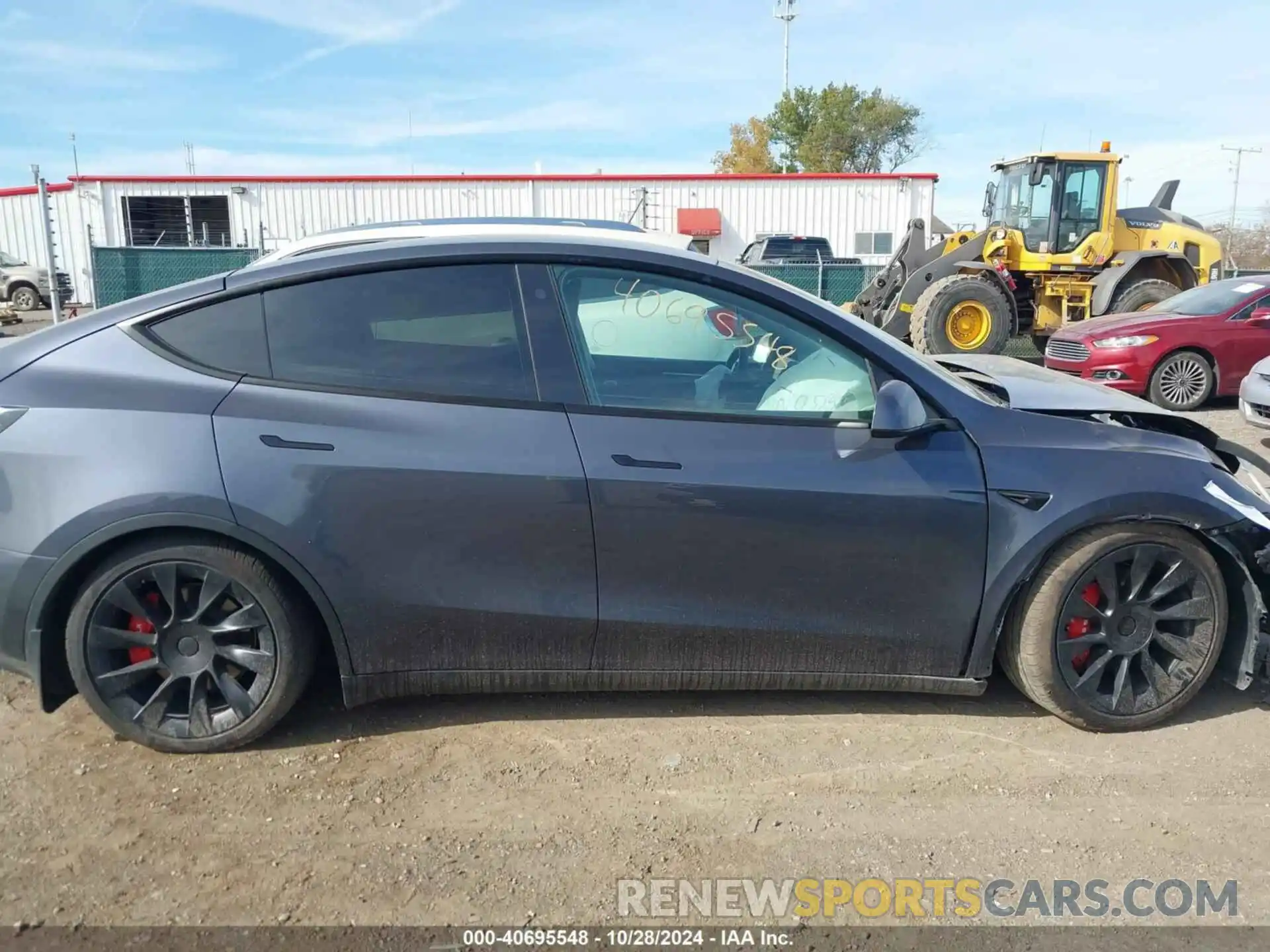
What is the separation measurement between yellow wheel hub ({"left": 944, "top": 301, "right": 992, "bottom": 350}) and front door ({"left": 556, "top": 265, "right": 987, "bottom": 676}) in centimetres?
1039

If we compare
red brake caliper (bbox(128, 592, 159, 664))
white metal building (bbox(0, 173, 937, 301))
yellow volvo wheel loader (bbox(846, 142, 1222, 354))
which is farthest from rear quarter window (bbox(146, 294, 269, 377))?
white metal building (bbox(0, 173, 937, 301))

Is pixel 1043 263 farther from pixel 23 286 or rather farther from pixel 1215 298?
pixel 23 286

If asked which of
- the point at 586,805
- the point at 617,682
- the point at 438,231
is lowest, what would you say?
the point at 586,805

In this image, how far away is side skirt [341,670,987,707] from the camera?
10.4 feet

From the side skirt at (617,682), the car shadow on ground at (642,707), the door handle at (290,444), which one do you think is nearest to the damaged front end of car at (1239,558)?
the car shadow on ground at (642,707)

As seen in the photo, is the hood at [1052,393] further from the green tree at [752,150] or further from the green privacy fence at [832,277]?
the green tree at [752,150]

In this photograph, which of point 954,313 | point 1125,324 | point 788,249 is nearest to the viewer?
point 1125,324

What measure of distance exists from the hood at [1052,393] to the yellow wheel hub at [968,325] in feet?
29.2

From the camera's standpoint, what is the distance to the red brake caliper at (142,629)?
3049mm

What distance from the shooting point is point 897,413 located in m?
3.04

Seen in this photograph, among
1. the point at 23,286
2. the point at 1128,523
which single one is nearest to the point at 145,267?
the point at 1128,523

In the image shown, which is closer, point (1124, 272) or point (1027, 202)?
point (1124, 272)

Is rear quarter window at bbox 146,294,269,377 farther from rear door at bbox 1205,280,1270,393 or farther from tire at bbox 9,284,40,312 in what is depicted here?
tire at bbox 9,284,40,312

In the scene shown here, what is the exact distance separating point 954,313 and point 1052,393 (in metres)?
9.71
